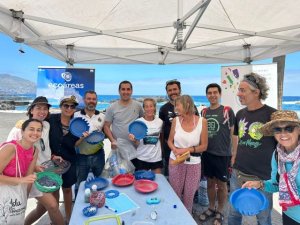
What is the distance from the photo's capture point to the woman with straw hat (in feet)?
4.26

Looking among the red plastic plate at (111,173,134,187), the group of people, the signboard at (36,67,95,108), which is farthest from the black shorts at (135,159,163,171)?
the signboard at (36,67,95,108)

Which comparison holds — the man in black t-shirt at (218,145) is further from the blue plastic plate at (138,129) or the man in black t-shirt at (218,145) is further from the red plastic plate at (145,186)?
the red plastic plate at (145,186)

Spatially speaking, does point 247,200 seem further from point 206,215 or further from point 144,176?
point 206,215

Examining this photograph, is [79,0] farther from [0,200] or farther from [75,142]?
[0,200]

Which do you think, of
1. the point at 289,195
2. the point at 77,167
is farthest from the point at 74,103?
the point at 289,195

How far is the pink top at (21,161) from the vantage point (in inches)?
67.1

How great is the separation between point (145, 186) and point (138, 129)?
2.37ft

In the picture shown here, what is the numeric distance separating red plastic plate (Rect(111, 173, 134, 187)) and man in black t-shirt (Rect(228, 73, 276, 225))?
A: 963 mm

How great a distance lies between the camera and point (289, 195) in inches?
51.4

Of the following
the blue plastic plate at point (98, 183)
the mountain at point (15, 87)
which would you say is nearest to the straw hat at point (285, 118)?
the blue plastic plate at point (98, 183)

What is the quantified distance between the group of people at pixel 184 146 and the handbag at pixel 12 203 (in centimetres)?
6

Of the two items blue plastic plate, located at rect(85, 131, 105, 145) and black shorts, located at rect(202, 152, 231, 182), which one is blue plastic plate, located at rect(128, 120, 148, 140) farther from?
black shorts, located at rect(202, 152, 231, 182)

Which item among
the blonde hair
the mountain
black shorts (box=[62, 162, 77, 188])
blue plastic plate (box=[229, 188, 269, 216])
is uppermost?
the mountain

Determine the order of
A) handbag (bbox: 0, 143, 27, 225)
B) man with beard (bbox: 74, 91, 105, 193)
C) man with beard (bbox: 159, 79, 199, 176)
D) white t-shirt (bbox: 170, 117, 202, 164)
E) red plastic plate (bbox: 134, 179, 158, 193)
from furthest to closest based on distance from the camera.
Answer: man with beard (bbox: 159, 79, 199, 176) → man with beard (bbox: 74, 91, 105, 193) → white t-shirt (bbox: 170, 117, 202, 164) → red plastic plate (bbox: 134, 179, 158, 193) → handbag (bbox: 0, 143, 27, 225)
